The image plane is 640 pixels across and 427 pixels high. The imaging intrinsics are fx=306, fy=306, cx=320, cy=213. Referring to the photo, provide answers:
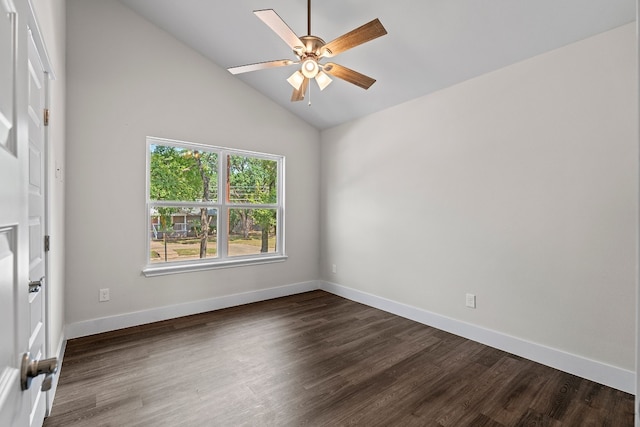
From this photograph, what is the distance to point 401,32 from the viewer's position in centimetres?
259

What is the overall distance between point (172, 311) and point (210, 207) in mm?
1256

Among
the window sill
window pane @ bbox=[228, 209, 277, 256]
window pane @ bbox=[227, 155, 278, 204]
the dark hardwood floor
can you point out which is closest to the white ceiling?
window pane @ bbox=[227, 155, 278, 204]

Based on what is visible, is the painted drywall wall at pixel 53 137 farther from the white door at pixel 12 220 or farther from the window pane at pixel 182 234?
the white door at pixel 12 220

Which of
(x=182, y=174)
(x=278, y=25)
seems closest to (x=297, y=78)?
(x=278, y=25)

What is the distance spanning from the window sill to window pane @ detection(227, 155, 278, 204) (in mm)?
781

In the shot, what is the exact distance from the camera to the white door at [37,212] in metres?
1.54

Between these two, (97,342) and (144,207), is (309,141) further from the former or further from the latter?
(97,342)

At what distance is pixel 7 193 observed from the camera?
1.89 feet

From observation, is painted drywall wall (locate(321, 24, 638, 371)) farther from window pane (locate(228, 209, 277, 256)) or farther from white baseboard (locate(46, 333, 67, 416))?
white baseboard (locate(46, 333, 67, 416))

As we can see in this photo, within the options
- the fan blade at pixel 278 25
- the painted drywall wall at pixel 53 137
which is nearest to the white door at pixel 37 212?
the painted drywall wall at pixel 53 137

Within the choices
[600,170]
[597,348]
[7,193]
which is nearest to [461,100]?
[600,170]

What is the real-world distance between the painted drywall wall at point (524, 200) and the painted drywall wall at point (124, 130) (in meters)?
1.96

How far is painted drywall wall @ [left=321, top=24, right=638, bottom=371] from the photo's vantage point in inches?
85.3

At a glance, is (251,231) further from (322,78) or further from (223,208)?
(322,78)
